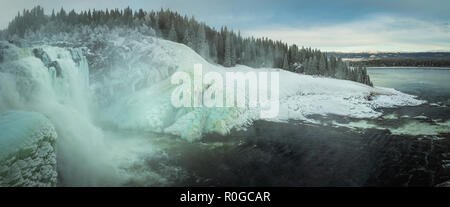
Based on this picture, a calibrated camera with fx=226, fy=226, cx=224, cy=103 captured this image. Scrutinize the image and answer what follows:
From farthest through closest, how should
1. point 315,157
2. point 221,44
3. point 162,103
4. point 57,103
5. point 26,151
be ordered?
1. point 221,44
2. point 162,103
3. point 57,103
4. point 315,157
5. point 26,151

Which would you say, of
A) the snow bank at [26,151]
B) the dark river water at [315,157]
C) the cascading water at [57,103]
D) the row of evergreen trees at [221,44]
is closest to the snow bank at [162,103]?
the dark river water at [315,157]

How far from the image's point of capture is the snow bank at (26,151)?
22.9 ft

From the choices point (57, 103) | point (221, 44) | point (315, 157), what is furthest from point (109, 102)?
point (221, 44)

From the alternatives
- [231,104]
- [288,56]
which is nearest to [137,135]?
[231,104]

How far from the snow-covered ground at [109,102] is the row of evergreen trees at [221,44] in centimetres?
2024

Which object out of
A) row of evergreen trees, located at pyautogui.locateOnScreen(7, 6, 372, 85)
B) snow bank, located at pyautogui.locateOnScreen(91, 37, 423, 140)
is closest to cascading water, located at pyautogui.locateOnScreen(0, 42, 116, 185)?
snow bank, located at pyautogui.locateOnScreen(91, 37, 423, 140)

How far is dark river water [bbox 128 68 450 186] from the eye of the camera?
35.2 feet

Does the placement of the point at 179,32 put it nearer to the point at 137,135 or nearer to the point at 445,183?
the point at 137,135

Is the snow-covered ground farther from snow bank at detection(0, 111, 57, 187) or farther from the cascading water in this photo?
snow bank at detection(0, 111, 57, 187)

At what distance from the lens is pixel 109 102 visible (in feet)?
72.7

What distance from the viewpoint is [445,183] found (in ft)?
33.0

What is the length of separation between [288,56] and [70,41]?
180 feet

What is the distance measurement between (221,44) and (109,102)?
130ft

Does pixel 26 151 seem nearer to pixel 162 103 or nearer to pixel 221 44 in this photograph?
pixel 162 103
